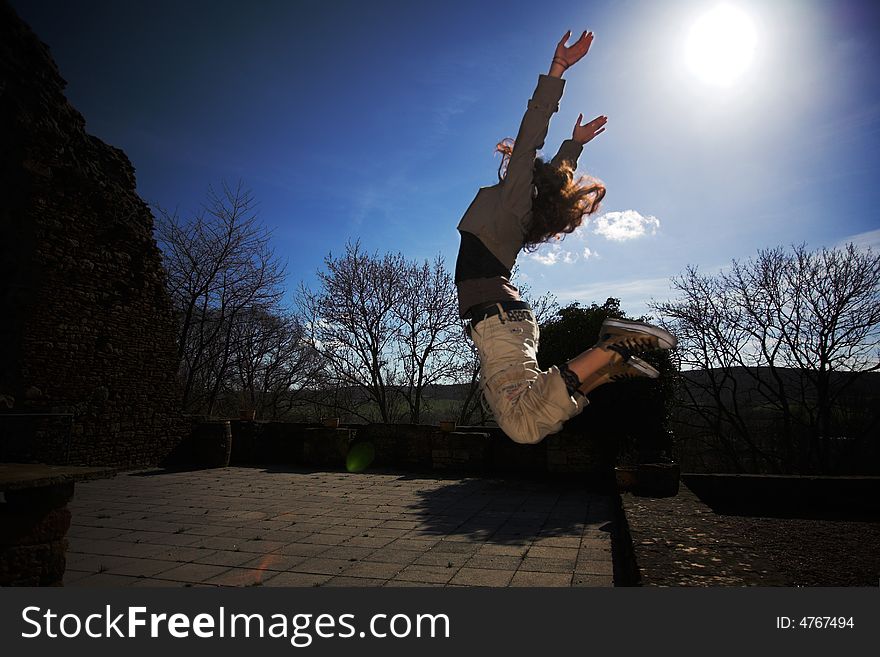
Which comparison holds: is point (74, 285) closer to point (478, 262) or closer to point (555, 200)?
point (478, 262)

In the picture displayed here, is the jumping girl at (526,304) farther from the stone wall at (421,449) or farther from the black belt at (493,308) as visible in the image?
the stone wall at (421,449)

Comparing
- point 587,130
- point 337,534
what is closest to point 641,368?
point 587,130

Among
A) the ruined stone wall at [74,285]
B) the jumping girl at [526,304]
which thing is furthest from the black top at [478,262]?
the ruined stone wall at [74,285]

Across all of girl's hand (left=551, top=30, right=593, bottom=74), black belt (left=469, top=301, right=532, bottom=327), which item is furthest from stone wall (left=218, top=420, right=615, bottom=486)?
girl's hand (left=551, top=30, right=593, bottom=74)

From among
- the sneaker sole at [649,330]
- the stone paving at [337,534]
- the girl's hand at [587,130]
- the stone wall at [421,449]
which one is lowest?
the stone paving at [337,534]

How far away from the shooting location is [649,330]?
207 cm

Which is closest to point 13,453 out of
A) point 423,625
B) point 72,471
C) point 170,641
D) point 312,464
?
point 312,464

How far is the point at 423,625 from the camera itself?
221cm

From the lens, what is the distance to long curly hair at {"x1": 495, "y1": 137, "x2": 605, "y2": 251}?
238cm

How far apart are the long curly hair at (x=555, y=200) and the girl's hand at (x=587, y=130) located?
0.82 feet

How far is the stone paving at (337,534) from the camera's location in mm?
3428

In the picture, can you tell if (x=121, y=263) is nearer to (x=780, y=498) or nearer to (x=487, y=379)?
(x=487, y=379)

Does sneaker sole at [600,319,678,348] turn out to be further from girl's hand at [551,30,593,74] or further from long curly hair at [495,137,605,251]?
girl's hand at [551,30,593,74]

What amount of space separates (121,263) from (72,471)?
8.20m
